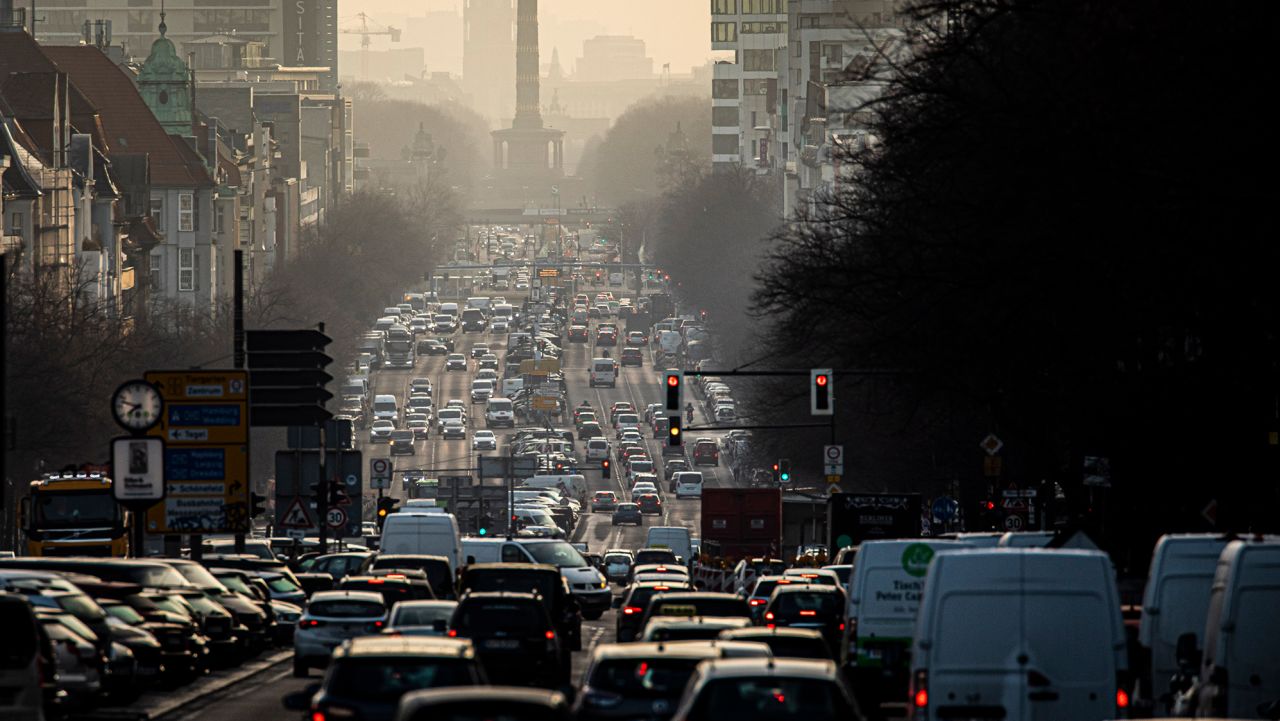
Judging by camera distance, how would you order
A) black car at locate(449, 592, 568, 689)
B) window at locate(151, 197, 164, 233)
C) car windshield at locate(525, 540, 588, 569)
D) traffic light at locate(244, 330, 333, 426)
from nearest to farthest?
black car at locate(449, 592, 568, 689) < traffic light at locate(244, 330, 333, 426) < car windshield at locate(525, 540, 588, 569) < window at locate(151, 197, 164, 233)

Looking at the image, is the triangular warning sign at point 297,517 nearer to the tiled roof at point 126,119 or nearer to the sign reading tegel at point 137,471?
the sign reading tegel at point 137,471

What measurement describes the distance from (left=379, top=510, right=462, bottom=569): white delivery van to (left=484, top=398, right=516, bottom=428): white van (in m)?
89.1

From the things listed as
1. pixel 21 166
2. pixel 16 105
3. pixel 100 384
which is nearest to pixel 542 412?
pixel 16 105

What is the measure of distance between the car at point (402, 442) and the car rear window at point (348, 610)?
89.4m

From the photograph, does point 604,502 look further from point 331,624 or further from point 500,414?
point 331,624

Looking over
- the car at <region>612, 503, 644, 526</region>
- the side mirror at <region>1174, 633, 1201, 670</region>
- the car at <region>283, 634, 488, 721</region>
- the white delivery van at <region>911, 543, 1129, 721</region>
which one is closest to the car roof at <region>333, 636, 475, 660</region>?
the car at <region>283, 634, 488, 721</region>

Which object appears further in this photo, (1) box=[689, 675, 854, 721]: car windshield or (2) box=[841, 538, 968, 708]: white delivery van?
(2) box=[841, 538, 968, 708]: white delivery van

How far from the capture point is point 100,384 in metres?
77.7

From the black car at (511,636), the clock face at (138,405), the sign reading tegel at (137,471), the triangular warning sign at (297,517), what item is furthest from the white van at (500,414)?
the black car at (511,636)

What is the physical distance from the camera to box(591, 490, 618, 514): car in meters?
114

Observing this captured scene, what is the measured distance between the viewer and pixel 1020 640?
2309 cm

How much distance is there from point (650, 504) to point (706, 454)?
70.7ft

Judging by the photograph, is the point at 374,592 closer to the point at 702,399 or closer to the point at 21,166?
the point at 21,166

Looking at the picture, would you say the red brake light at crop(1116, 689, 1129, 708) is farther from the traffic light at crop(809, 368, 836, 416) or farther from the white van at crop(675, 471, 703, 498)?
the white van at crop(675, 471, 703, 498)
